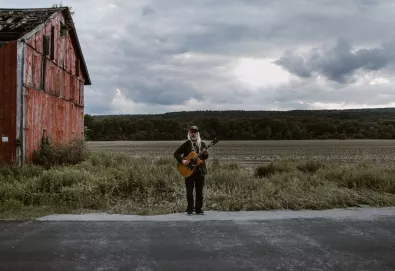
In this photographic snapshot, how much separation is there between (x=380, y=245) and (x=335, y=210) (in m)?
3.64

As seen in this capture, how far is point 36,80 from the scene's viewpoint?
17.0m

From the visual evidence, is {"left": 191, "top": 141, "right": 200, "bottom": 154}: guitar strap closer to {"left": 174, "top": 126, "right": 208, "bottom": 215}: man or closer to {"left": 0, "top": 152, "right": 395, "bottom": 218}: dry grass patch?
{"left": 174, "top": 126, "right": 208, "bottom": 215}: man

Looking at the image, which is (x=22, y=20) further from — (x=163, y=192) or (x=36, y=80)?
(x=163, y=192)

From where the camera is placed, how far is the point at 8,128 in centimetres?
1538

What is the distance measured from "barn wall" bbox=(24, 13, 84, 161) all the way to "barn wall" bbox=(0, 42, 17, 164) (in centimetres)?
45

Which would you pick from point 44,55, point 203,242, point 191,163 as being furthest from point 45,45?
point 203,242

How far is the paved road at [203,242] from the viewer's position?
5.88 m

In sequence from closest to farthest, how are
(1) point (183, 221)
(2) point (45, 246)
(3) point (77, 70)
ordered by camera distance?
1. (2) point (45, 246)
2. (1) point (183, 221)
3. (3) point (77, 70)

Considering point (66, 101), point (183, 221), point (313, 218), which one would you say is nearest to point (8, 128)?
point (66, 101)

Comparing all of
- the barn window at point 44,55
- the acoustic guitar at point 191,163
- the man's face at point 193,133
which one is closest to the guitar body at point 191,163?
the acoustic guitar at point 191,163

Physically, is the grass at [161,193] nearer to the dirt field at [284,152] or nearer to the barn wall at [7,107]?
Answer: the barn wall at [7,107]

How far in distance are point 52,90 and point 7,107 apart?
401cm

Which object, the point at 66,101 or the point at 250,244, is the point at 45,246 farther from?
the point at 66,101

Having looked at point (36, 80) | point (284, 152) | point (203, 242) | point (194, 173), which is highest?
point (36, 80)
